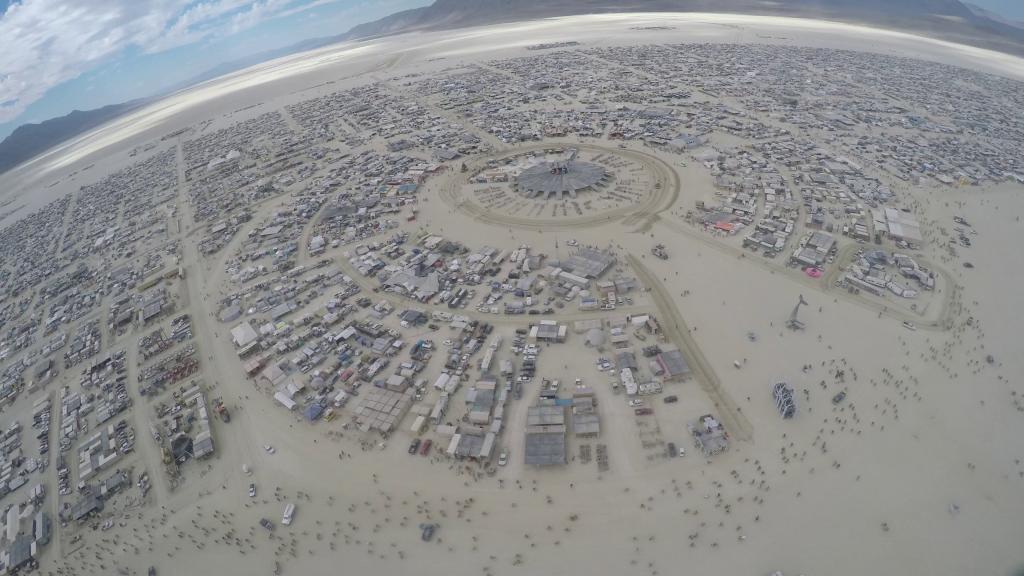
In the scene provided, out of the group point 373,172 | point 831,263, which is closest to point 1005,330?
point 831,263

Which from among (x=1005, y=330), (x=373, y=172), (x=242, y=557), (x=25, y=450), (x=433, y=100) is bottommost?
(x=1005, y=330)

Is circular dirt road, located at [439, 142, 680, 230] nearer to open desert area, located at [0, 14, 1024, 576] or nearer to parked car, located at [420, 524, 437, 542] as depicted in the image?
open desert area, located at [0, 14, 1024, 576]

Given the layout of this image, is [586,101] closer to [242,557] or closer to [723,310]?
[723,310]

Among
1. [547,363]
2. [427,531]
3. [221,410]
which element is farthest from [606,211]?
[221,410]

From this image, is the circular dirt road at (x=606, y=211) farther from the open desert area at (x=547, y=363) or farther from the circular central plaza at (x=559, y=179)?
the circular central plaza at (x=559, y=179)

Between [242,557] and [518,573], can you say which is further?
[242,557]

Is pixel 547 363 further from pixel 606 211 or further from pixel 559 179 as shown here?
pixel 559 179

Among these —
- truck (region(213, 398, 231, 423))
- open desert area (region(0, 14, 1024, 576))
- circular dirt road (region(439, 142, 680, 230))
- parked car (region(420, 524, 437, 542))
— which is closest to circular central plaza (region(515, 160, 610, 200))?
open desert area (region(0, 14, 1024, 576))

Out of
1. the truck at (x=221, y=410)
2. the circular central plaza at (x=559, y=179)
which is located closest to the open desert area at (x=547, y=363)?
the truck at (x=221, y=410)

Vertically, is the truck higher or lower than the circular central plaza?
lower
